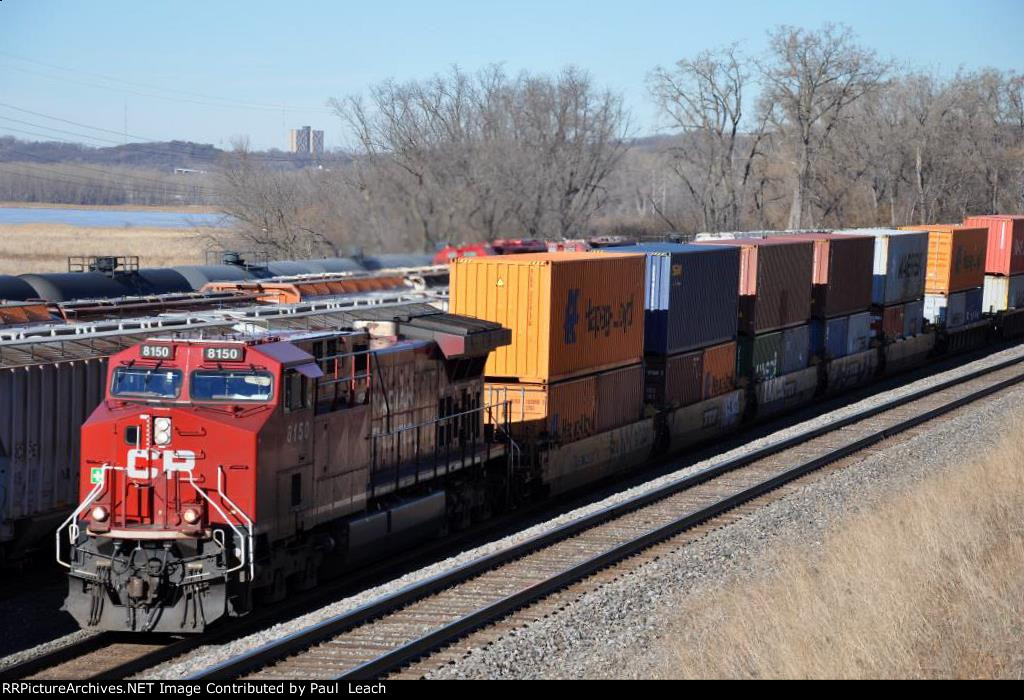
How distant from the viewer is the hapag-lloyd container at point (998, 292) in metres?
46.0

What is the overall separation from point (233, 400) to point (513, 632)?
418cm

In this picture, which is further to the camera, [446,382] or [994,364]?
[994,364]

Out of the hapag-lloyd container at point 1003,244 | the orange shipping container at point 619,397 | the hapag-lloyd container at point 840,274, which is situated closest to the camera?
the orange shipping container at point 619,397

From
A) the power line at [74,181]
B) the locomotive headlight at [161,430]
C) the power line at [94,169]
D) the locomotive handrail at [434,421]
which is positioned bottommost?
the locomotive handrail at [434,421]

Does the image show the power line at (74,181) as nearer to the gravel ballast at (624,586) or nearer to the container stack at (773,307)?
the container stack at (773,307)

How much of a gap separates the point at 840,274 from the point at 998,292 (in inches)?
652

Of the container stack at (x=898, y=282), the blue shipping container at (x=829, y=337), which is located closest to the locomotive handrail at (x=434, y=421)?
the blue shipping container at (x=829, y=337)

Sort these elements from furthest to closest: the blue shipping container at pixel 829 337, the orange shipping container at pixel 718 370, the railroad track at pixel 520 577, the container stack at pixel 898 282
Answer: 1. the container stack at pixel 898 282
2. the blue shipping container at pixel 829 337
3. the orange shipping container at pixel 718 370
4. the railroad track at pixel 520 577

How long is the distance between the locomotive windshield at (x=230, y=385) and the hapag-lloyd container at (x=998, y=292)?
3995 cm

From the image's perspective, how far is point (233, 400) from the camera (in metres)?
13.1

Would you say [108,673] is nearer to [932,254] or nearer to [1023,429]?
[1023,429]

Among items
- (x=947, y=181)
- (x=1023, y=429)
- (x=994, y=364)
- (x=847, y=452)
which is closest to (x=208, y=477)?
(x=847, y=452)

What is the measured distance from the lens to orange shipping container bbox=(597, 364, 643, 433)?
2203 centimetres

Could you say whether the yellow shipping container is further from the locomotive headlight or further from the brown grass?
the locomotive headlight
